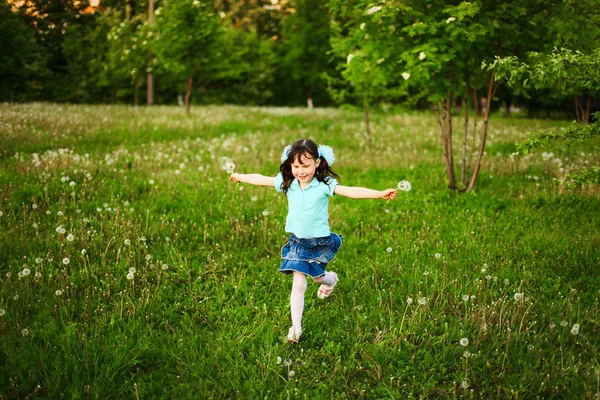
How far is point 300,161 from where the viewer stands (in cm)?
365

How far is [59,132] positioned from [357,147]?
7999 mm

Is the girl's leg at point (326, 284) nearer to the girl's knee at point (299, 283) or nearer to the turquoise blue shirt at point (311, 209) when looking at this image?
the girl's knee at point (299, 283)

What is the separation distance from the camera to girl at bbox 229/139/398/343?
3.68 meters

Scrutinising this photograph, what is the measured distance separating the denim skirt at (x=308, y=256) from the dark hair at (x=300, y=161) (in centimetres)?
50

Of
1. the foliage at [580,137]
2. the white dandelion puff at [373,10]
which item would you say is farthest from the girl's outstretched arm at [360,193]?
the white dandelion puff at [373,10]

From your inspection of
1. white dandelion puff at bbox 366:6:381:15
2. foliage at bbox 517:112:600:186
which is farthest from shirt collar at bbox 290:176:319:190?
white dandelion puff at bbox 366:6:381:15

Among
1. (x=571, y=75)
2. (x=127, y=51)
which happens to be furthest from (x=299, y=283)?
(x=127, y=51)

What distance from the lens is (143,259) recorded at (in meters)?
5.04

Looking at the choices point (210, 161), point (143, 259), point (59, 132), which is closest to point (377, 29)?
point (210, 161)

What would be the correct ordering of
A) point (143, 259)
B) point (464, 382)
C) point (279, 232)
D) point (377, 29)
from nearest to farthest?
point (464, 382)
point (143, 259)
point (279, 232)
point (377, 29)

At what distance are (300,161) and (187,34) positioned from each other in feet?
54.6

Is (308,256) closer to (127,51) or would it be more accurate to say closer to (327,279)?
(327,279)

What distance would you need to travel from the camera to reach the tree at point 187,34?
1783 cm

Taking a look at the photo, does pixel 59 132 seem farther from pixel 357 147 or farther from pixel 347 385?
pixel 347 385
